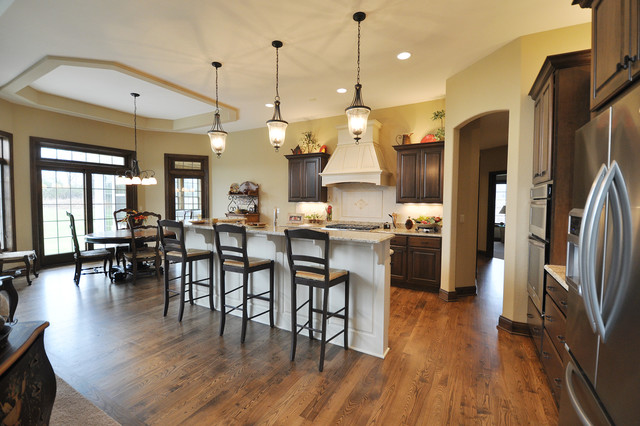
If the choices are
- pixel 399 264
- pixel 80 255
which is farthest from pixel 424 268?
pixel 80 255

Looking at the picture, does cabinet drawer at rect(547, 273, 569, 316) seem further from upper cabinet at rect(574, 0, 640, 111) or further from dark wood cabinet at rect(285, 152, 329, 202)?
dark wood cabinet at rect(285, 152, 329, 202)

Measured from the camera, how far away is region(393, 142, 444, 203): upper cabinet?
15.8 ft

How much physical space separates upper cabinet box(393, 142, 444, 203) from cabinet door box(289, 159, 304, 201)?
2.16 meters

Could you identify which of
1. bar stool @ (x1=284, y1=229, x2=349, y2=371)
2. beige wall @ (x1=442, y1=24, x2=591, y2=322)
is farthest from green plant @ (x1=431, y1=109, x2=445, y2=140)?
bar stool @ (x1=284, y1=229, x2=349, y2=371)

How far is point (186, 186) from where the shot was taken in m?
7.92

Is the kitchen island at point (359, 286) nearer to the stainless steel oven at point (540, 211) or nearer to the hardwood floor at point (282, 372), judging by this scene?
the hardwood floor at point (282, 372)

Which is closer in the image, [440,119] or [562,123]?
[562,123]

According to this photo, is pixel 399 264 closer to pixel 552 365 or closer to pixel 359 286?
pixel 359 286

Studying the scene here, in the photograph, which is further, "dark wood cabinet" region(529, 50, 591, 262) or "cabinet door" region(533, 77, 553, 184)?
"cabinet door" region(533, 77, 553, 184)

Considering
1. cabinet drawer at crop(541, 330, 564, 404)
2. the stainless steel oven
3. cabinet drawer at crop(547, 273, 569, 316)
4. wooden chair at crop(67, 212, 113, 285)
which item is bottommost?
cabinet drawer at crop(541, 330, 564, 404)

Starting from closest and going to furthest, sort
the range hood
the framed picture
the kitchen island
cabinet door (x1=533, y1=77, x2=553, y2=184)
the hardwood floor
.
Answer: the hardwood floor < cabinet door (x1=533, y1=77, x2=553, y2=184) < the kitchen island < the range hood < the framed picture

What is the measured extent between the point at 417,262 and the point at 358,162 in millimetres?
2134

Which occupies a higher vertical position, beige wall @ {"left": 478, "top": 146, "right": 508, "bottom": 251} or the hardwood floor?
beige wall @ {"left": 478, "top": 146, "right": 508, "bottom": 251}

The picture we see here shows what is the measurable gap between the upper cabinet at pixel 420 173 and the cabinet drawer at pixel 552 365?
2.81 m
